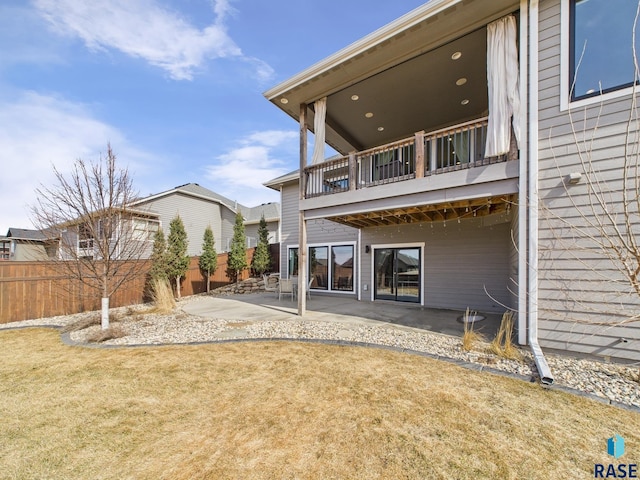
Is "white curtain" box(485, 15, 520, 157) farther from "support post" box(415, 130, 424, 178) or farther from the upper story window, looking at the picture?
"support post" box(415, 130, 424, 178)

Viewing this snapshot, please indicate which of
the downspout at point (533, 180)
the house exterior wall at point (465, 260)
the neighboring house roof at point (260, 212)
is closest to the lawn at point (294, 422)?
the downspout at point (533, 180)

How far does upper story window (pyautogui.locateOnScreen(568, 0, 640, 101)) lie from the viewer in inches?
146

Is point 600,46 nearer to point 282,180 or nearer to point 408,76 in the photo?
point 408,76

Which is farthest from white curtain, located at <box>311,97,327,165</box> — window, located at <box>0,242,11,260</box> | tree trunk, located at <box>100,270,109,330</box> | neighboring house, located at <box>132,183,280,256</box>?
window, located at <box>0,242,11,260</box>

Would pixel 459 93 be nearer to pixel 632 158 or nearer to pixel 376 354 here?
pixel 632 158

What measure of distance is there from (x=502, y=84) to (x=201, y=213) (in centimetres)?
1622

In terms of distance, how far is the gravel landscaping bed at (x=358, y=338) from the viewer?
3131 millimetres

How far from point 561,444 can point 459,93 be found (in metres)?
6.89

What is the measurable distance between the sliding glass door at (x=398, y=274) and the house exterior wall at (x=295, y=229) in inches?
62.9

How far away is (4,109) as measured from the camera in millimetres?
7305

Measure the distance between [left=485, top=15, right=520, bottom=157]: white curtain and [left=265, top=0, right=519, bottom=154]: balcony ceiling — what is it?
265 millimetres

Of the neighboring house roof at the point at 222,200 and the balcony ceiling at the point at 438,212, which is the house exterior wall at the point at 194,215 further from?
the balcony ceiling at the point at 438,212

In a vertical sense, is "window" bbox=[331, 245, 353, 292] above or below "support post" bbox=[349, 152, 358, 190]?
below

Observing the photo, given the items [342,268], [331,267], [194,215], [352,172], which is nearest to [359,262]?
[342,268]
